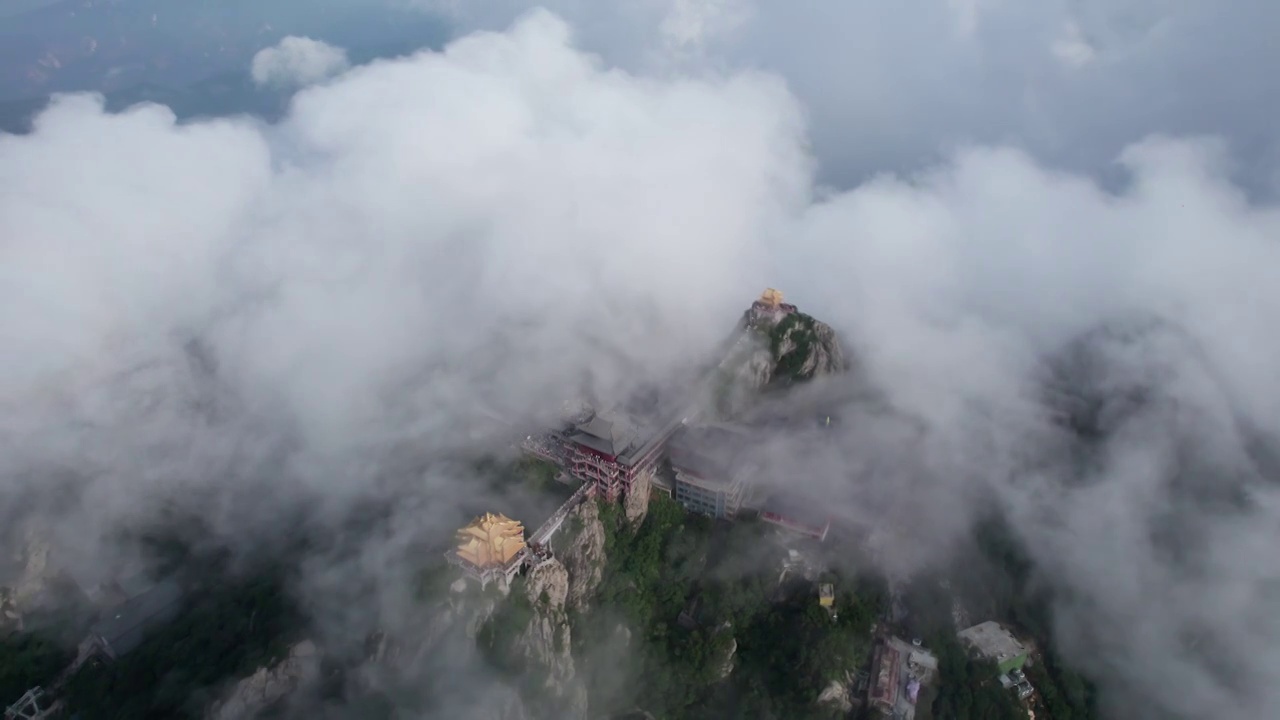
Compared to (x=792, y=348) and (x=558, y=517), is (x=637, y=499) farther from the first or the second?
(x=792, y=348)

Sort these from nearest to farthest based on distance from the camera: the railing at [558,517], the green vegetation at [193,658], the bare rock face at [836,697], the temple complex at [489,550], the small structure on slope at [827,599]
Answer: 1. the green vegetation at [193,658]
2. the temple complex at [489,550]
3. the railing at [558,517]
4. the bare rock face at [836,697]
5. the small structure on slope at [827,599]

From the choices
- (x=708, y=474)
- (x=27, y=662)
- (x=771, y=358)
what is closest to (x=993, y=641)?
(x=708, y=474)

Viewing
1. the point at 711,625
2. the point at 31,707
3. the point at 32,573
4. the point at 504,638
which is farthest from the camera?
the point at 711,625

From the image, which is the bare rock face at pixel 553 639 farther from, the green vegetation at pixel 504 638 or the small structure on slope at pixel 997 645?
the small structure on slope at pixel 997 645

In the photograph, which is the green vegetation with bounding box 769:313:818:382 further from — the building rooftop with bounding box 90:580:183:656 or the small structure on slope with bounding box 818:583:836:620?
the building rooftop with bounding box 90:580:183:656

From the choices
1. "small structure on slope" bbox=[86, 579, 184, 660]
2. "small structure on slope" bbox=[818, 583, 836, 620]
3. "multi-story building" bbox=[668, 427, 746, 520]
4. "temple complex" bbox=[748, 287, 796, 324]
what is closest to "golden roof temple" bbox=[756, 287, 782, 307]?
"temple complex" bbox=[748, 287, 796, 324]

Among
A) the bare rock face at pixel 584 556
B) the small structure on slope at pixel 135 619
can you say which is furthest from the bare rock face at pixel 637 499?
the small structure on slope at pixel 135 619

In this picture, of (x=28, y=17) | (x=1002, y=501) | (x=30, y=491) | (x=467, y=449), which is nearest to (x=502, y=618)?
(x=467, y=449)
